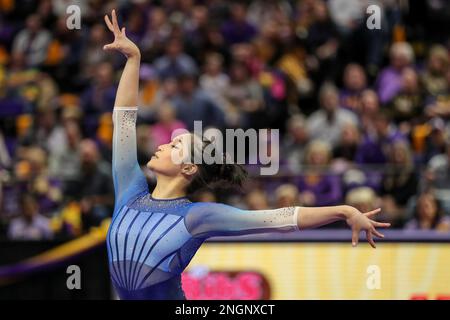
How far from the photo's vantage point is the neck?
5656 mm

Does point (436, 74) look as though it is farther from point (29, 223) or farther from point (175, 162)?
point (175, 162)

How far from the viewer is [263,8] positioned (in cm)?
1438

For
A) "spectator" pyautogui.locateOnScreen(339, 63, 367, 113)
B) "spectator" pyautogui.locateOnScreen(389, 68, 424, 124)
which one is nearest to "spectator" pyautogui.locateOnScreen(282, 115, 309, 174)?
"spectator" pyautogui.locateOnScreen(339, 63, 367, 113)

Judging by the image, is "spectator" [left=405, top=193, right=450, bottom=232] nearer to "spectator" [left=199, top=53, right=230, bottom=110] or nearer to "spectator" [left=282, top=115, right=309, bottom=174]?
"spectator" [left=282, top=115, right=309, bottom=174]

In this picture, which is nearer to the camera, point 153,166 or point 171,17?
point 153,166

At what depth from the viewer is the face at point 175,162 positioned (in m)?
5.63

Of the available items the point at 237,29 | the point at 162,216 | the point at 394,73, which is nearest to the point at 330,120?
the point at 394,73

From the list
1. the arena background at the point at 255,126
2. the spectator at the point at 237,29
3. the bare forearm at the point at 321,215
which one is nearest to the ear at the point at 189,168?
the bare forearm at the point at 321,215

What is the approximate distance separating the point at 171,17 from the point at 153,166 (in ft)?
29.6

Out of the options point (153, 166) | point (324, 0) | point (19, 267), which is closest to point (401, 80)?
point (324, 0)

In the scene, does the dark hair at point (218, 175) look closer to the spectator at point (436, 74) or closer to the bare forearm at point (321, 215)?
the bare forearm at point (321, 215)

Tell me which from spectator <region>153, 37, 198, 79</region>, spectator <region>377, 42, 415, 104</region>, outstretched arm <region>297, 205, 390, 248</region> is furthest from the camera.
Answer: spectator <region>153, 37, 198, 79</region>

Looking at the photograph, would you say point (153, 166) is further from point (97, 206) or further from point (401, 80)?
point (401, 80)

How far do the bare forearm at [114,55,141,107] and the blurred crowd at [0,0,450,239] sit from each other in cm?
448
